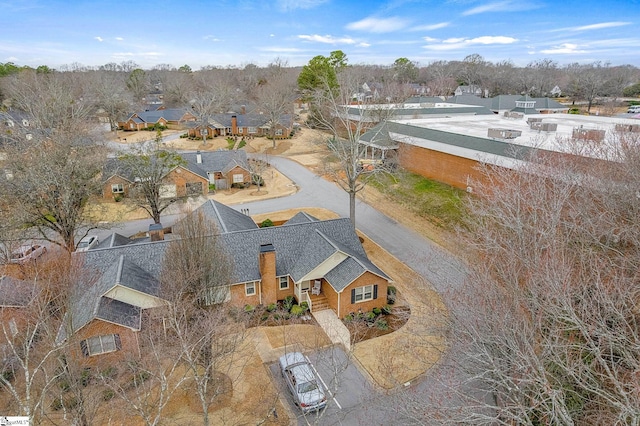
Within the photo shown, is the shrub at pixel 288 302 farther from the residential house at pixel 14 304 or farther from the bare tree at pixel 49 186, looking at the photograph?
the bare tree at pixel 49 186

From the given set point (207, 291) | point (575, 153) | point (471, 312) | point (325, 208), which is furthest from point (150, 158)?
point (575, 153)

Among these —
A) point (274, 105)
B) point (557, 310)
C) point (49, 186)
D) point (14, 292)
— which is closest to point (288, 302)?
point (14, 292)

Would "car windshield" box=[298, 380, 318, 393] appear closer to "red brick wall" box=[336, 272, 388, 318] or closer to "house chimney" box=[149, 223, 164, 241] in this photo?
"red brick wall" box=[336, 272, 388, 318]

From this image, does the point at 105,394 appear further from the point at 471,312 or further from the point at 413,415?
the point at 471,312

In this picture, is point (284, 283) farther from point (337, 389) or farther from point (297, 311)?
point (337, 389)

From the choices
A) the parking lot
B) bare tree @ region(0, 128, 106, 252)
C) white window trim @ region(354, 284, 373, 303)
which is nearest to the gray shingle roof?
bare tree @ region(0, 128, 106, 252)

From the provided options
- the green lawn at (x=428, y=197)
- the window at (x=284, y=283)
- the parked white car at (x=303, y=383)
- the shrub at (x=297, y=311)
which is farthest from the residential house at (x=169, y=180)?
the parked white car at (x=303, y=383)
